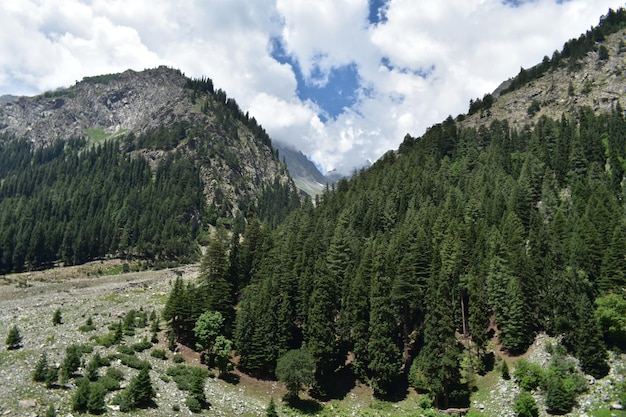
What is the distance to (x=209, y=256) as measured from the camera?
74.2 metres

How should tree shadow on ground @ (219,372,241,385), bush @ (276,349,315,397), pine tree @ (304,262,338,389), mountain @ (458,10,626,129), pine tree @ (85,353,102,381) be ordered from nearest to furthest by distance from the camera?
pine tree @ (85,353,102,381), bush @ (276,349,315,397), tree shadow on ground @ (219,372,241,385), pine tree @ (304,262,338,389), mountain @ (458,10,626,129)

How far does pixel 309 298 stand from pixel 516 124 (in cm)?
12223

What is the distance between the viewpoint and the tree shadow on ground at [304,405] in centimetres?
5425

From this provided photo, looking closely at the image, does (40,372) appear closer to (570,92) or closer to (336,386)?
(336,386)

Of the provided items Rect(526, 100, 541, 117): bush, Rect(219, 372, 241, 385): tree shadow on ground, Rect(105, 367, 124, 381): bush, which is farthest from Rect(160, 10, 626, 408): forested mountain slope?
Rect(526, 100, 541, 117): bush

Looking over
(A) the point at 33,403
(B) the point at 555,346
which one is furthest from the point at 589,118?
(A) the point at 33,403

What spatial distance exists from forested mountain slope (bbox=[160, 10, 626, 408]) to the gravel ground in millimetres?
7735

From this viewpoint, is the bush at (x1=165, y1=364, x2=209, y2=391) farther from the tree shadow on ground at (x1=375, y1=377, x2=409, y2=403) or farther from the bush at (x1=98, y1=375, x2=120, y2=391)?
the tree shadow on ground at (x1=375, y1=377, x2=409, y2=403)

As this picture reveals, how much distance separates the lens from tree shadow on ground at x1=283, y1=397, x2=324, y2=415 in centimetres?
5425

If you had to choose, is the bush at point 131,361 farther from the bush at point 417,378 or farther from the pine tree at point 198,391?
the bush at point 417,378

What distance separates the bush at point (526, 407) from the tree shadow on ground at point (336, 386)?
22699 mm

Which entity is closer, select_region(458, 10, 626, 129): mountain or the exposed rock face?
the exposed rock face

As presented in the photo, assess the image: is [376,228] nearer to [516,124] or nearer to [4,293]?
[516,124]

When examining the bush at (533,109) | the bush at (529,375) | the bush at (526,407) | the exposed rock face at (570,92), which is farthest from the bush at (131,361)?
the bush at (533,109)
